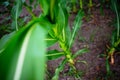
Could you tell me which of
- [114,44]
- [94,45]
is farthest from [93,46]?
[114,44]

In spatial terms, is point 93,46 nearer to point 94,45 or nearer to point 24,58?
point 94,45

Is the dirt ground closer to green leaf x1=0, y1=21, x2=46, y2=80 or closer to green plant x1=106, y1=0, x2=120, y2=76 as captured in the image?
green plant x1=106, y1=0, x2=120, y2=76

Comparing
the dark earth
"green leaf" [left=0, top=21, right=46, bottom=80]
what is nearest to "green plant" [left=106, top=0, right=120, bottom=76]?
the dark earth

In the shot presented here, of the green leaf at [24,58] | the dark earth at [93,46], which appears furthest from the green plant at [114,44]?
the green leaf at [24,58]

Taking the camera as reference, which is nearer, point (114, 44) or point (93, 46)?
point (114, 44)

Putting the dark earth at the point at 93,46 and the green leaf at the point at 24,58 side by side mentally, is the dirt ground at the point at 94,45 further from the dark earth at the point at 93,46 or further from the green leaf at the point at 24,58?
the green leaf at the point at 24,58

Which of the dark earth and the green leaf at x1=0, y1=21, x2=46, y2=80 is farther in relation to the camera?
the dark earth
